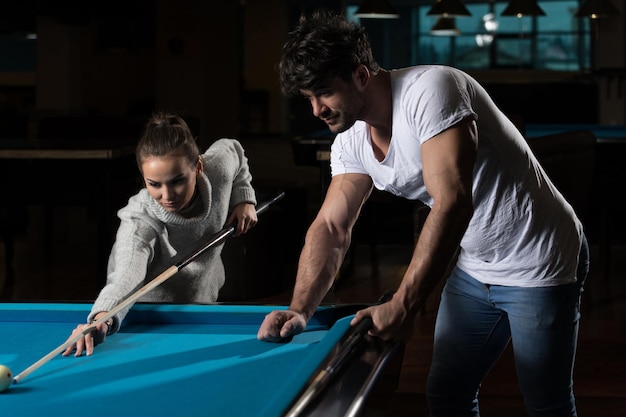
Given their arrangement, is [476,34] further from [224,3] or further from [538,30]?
[224,3]

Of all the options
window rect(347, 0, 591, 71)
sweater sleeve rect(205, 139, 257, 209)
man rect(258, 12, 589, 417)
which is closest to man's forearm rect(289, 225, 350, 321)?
man rect(258, 12, 589, 417)

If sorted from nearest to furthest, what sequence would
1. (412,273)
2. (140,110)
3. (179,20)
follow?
(412,273) → (179,20) → (140,110)

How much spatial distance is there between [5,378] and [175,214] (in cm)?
107

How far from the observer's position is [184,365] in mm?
1761

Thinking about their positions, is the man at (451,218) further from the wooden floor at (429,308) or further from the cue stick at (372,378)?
the wooden floor at (429,308)

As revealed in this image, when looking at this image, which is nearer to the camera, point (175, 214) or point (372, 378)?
point (372, 378)

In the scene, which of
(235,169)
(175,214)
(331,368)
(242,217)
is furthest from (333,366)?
(235,169)

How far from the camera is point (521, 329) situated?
1.91 meters

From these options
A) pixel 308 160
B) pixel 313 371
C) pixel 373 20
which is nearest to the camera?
pixel 313 371

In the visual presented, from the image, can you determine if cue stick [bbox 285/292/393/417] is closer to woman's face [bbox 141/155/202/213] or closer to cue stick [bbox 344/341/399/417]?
cue stick [bbox 344/341/399/417]

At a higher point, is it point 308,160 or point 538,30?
point 538,30

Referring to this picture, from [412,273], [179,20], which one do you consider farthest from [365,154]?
[179,20]

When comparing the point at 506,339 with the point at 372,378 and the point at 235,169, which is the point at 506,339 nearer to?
the point at 372,378

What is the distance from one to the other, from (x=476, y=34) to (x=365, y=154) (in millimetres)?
13217
